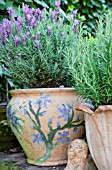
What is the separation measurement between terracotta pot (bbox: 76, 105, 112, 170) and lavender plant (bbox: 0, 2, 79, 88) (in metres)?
0.35

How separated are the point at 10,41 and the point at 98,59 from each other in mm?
492

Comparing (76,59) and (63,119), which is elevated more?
(76,59)

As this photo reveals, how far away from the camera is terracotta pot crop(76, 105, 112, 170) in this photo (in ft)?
3.51

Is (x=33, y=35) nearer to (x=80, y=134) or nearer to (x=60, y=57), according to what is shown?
(x=60, y=57)

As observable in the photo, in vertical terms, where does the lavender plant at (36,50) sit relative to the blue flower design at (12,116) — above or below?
above

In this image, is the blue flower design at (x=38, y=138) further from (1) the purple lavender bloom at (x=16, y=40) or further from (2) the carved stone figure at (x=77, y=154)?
(1) the purple lavender bloom at (x=16, y=40)

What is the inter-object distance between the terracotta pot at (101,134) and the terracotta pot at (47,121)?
0.63ft

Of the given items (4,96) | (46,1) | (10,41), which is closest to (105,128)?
(10,41)

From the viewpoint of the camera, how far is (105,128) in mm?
1079

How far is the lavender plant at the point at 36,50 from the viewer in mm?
1406

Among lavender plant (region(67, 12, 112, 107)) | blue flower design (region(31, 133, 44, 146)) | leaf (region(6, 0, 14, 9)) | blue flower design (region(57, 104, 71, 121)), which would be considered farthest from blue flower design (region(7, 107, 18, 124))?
leaf (region(6, 0, 14, 9))

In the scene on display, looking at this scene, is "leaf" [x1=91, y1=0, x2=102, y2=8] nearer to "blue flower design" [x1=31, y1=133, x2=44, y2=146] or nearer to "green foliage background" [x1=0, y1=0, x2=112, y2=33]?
"green foliage background" [x1=0, y1=0, x2=112, y2=33]

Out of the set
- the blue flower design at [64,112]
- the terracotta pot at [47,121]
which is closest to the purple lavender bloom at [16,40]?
the terracotta pot at [47,121]

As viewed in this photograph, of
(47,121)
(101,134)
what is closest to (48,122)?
(47,121)
